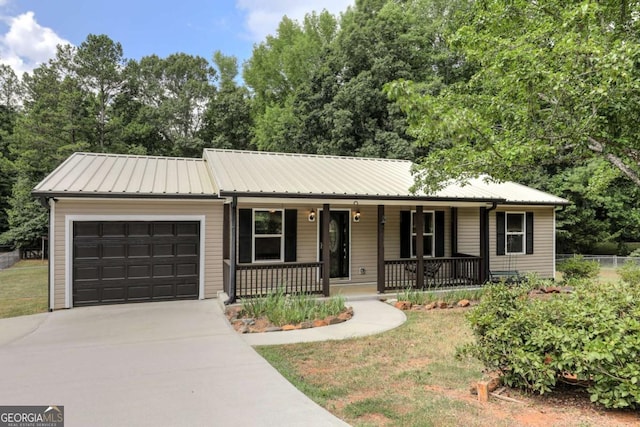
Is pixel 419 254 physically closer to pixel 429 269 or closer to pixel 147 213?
pixel 429 269

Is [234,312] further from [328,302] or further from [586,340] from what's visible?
[586,340]

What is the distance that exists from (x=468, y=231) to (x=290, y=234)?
18.5ft

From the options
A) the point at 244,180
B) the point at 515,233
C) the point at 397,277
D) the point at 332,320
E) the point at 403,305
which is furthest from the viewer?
the point at 515,233

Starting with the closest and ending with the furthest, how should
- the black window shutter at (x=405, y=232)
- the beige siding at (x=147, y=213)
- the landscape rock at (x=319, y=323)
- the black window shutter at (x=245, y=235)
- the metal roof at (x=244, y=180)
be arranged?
the landscape rock at (x=319, y=323)
the beige siding at (x=147, y=213)
the metal roof at (x=244, y=180)
the black window shutter at (x=245, y=235)
the black window shutter at (x=405, y=232)

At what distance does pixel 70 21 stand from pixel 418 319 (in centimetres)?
2600

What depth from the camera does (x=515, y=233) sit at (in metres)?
12.2

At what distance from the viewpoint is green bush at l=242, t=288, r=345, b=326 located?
6.98 m

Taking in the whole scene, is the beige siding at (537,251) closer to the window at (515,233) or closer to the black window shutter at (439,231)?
the window at (515,233)

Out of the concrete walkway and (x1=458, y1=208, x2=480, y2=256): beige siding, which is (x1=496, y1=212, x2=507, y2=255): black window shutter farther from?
the concrete walkway

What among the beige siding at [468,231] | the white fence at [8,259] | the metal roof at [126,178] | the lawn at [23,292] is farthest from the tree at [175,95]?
the beige siding at [468,231]

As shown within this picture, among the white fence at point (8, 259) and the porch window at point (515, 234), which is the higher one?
the porch window at point (515, 234)

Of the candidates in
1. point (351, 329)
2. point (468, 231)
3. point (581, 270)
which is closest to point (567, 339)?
point (351, 329)

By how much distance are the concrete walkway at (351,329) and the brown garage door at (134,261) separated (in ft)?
11.3

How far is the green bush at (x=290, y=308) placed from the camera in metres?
6.98
